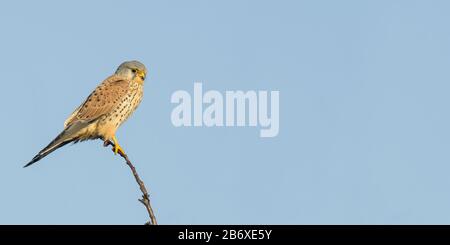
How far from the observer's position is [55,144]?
21.6 feet

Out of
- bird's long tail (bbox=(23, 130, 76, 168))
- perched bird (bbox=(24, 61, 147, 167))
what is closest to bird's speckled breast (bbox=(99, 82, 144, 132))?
perched bird (bbox=(24, 61, 147, 167))

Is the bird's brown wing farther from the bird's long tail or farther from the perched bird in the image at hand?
the bird's long tail

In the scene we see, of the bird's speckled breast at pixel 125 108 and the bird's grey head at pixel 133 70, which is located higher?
the bird's grey head at pixel 133 70

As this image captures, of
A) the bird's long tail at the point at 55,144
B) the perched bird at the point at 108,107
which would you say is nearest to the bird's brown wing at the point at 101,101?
the perched bird at the point at 108,107

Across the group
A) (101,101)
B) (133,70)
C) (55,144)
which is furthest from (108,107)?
(55,144)

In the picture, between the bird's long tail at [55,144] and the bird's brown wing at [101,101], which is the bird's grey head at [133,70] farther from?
the bird's long tail at [55,144]

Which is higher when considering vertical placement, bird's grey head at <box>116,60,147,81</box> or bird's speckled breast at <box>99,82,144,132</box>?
bird's grey head at <box>116,60,147,81</box>

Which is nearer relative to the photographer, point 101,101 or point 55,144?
point 55,144

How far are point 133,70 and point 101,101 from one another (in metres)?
0.51

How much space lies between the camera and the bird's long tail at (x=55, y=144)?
244 inches

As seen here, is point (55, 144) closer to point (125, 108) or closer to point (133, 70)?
point (125, 108)

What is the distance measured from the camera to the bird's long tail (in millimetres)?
6200
